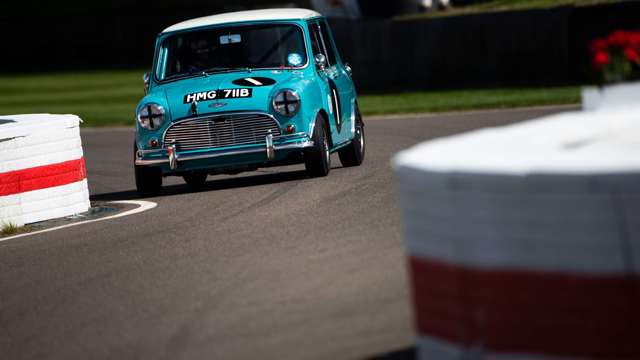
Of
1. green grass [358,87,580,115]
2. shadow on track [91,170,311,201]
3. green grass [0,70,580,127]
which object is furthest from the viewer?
green grass [0,70,580,127]

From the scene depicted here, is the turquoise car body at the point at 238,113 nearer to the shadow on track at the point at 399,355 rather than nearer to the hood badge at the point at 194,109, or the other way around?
the hood badge at the point at 194,109

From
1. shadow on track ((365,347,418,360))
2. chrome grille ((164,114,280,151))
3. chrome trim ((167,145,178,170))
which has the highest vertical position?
shadow on track ((365,347,418,360))

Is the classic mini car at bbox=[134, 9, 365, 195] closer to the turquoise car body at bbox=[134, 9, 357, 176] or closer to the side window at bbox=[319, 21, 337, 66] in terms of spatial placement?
the turquoise car body at bbox=[134, 9, 357, 176]

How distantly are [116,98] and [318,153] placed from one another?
20088 millimetres

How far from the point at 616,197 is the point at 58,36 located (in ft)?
132

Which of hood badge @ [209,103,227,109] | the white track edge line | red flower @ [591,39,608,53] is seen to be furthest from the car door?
red flower @ [591,39,608,53]

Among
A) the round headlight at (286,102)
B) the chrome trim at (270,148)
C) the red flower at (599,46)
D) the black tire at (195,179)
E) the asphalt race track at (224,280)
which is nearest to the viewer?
the red flower at (599,46)

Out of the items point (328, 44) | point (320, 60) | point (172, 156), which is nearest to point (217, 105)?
point (172, 156)

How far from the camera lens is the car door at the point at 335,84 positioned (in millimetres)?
14000

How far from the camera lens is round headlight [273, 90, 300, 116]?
42.7 ft

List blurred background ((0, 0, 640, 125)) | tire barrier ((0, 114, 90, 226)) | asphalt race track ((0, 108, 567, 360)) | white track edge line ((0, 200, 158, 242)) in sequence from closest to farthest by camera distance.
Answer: asphalt race track ((0, 108, 567, 360))
white track edge line ((0, 200, 158, 242))
tire barrier ((0, 114, 90, 226))
blurred background ((0, 0, 640, 125))

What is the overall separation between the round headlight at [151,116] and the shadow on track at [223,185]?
0.71 metres

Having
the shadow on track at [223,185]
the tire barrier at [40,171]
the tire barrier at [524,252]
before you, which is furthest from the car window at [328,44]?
the tire barrier at [524,252]

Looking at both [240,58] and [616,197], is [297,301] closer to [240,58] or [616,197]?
[616,197]
